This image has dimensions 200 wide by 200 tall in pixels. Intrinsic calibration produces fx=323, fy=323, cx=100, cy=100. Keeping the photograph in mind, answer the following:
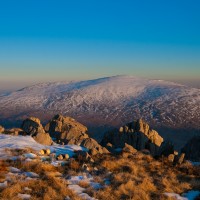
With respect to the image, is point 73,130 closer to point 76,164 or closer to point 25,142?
point 25,142

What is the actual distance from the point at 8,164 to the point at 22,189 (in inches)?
193

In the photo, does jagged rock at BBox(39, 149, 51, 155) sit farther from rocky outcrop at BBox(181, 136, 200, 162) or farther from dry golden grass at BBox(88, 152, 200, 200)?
rocky outcrop at BBox(181, 136, 200, 162)

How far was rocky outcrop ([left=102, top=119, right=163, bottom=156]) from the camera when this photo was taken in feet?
193

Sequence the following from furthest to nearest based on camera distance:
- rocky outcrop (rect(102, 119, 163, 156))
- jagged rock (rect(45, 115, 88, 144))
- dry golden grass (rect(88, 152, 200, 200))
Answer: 1. rocky outcrop (rect(102, 119, 163, 156))
2. jagged rock (rect(45, 115, 88, 144))
3. dry golden grass (rect(88, 152, 200, 200))

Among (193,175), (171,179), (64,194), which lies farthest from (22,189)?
(193,175)

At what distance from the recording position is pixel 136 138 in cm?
6125

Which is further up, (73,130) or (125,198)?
(125,198)

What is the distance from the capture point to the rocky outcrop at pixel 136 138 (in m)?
58.8

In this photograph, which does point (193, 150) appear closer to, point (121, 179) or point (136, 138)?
point (136, 138)

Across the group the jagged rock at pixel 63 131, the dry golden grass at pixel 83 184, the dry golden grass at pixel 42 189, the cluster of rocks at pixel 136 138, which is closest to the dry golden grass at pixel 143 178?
the dry golden grass at pixel 83 184

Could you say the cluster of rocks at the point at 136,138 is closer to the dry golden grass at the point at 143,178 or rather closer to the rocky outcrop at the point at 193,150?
the rocky outcrop at the point at 193,150

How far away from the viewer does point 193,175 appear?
25.1 metres

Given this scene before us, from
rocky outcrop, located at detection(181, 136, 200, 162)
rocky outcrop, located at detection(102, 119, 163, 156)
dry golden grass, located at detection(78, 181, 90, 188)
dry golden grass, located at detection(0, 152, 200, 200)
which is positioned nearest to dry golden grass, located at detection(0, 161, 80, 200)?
dry golden grass, located at detection(0, 152, 200, 200)

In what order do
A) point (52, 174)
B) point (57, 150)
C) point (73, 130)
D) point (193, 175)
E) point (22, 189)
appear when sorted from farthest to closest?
point (73, 130) < point (57, 150) < point (193, 175) < point (52, 174) < point (22, 189)
